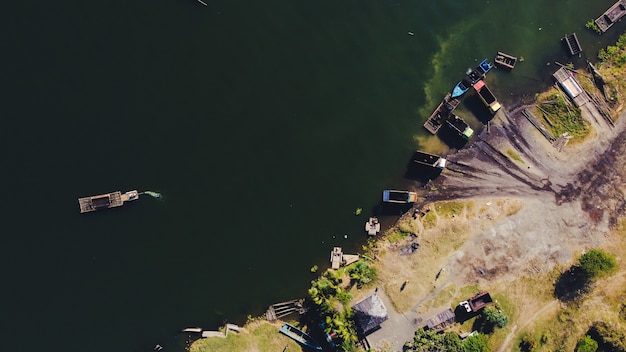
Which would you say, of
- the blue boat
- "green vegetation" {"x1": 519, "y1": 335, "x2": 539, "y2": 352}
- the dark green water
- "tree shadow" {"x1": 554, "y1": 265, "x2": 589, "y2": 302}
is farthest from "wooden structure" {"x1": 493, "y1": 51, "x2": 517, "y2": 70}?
"green vegetation" {"x1": 519, "y1": 335, "x2": 539, "y2": 352}

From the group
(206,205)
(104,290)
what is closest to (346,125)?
(206,205)

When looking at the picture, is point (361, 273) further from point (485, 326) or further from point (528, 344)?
point (528, 344)

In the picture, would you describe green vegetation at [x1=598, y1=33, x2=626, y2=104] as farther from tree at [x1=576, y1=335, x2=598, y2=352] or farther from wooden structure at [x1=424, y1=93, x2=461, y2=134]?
tree at [x1=576, y1=335, x2=598, y2=352]

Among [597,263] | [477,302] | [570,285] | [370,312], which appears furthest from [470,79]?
[370,312]

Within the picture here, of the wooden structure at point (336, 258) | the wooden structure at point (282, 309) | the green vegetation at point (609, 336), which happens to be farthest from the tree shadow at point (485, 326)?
the wooden structure at point (282, 309)

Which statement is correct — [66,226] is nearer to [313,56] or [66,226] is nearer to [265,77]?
[265,77]
